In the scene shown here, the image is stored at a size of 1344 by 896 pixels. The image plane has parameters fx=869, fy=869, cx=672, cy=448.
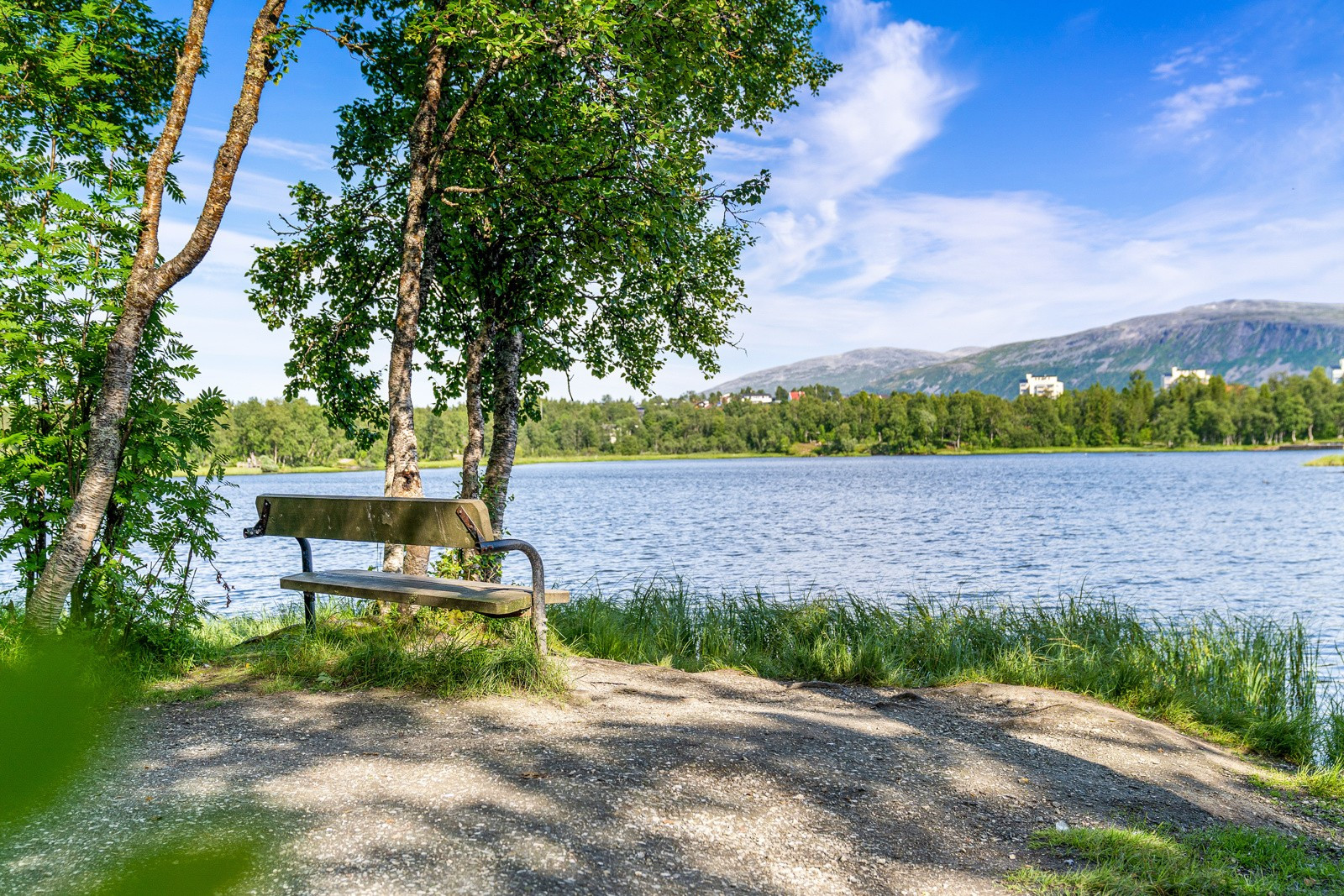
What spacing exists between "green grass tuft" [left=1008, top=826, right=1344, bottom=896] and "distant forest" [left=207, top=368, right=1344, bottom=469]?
11862 centimetres

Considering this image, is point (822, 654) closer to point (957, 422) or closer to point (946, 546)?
point (946, 546)

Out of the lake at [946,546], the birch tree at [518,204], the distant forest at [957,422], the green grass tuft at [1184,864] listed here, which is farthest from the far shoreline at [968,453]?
the green grass tuft at [1184,864]

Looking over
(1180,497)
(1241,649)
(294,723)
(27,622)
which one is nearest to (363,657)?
(294,723)

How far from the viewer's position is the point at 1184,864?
163 inches

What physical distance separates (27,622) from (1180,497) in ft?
157

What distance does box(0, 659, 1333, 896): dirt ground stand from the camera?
365cm

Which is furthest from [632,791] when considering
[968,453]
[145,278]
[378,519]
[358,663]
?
[968,453]

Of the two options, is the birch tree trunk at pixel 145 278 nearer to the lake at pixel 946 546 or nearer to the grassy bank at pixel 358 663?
the grassy bank at pixel 358 663

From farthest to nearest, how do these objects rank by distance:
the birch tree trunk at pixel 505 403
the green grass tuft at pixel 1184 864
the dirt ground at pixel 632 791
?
1. the birch tree trunk at pixel 505 403
2. the green grass tuft at pixel 1184 864
3. the dirt ground at pixel 632 791

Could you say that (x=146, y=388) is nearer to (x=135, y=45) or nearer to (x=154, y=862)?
(x=135, y=45)

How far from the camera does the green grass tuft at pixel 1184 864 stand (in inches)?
154

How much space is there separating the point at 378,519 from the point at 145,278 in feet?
7.62

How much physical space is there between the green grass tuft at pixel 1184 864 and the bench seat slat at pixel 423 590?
11.6ft

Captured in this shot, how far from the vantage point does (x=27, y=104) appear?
20.4 ft
